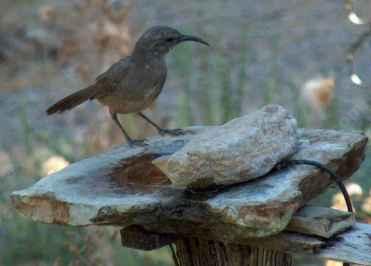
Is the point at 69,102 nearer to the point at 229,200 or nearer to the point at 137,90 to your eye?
the point at 137,90

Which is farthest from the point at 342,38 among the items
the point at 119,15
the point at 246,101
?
the point at 119,15

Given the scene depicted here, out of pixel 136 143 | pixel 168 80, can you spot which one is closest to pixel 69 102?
pixel 136 143

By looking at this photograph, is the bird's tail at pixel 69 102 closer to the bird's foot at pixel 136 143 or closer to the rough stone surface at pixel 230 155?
the bird's foot at pixel 136 143

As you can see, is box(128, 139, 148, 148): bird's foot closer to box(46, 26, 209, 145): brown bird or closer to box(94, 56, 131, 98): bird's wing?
box(46, 26, 209, 145): brown bird

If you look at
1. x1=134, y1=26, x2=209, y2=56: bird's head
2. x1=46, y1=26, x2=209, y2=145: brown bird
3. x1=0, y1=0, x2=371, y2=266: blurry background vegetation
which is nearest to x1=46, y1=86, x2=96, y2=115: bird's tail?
x1=46, y1=26, x2=209, y2=145: brown bird

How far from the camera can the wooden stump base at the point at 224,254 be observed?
2.51 m

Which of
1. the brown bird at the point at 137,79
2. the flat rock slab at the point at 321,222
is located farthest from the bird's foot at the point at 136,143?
the flat rock slab at the point at 321,222

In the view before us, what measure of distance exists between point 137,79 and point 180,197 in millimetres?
798

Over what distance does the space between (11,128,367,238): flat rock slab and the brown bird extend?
0.38m

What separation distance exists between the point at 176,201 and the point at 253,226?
0.20m

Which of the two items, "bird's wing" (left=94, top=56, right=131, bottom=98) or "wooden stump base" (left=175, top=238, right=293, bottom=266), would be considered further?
"bird's wing" (left=94, top=56, right=131, bottom=98)

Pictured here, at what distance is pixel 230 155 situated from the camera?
Answer: 2.36 meters

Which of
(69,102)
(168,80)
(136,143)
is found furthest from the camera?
(168,80)

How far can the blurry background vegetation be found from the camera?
4188 millimetres
